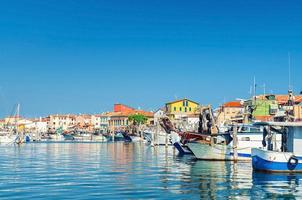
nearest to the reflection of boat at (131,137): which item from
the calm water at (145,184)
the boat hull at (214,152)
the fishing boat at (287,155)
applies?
the boat hull at (214,152)

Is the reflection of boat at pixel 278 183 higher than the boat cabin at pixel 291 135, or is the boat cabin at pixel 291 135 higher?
the boat cabin at pixel 291 135

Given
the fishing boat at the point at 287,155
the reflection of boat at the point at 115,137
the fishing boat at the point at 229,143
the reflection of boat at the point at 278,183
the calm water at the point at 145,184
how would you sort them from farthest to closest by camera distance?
the reflection of boat at the point at 115,137 → the fishing boat at the point at 229,143 → the fishing boat at the point at 287,155 → the reflection of boat at the point at 278,183 → the calm water at the point at 145,184

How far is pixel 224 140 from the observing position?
56.2 m

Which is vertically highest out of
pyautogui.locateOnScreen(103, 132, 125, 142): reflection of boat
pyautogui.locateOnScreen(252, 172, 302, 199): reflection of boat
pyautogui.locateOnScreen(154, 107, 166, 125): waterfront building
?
pyautogui.locateOnScreen(154, 107, 166, 125): waterfront building

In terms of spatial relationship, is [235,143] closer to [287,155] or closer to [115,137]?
[287,155]

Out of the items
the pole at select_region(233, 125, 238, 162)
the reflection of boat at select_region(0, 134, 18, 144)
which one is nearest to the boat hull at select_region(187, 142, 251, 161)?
the pole at select_region(233, 125, 238, 162)

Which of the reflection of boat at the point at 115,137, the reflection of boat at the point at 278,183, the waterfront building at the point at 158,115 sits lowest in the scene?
Result: the reflection of boat at the point at 278,183

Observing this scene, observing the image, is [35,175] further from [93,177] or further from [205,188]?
[205,188]

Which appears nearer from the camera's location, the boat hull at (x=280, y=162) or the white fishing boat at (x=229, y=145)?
the boat hull at (x=280, y=162)

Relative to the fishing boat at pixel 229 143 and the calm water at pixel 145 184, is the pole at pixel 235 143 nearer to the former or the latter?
the fishing boat at pixel 229 143

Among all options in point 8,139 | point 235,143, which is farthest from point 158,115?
point 235,143

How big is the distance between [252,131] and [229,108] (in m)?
95.1

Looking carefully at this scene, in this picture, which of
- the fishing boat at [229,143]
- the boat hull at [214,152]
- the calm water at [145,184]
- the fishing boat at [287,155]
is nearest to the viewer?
the calm water at [145,184]

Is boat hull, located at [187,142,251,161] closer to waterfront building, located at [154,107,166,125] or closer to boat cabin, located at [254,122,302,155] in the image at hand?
boat cabin, located at [254,122,302,155]
